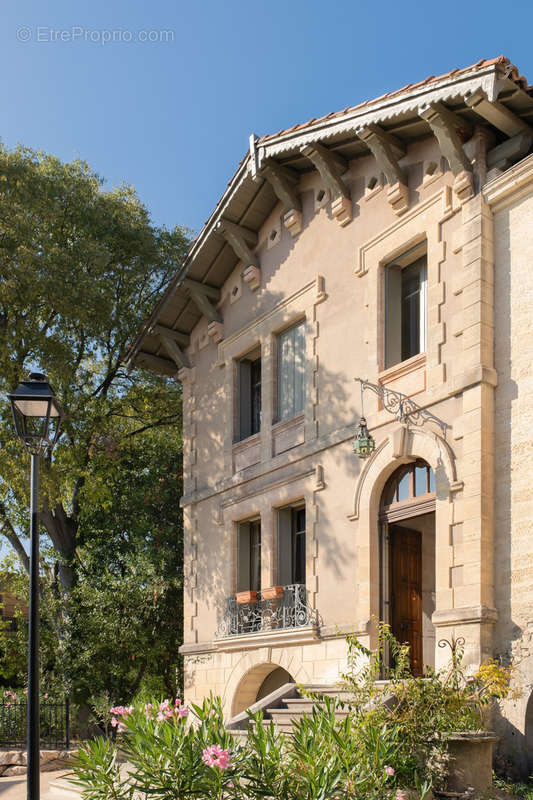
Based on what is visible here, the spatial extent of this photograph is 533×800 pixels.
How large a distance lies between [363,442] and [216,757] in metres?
6.50

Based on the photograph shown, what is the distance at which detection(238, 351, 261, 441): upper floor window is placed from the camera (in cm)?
1773

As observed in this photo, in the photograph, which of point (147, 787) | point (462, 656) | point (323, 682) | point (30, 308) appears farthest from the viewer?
point (30, 308)

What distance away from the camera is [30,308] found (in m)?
19.9

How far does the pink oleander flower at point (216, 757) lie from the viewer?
7.10 meters

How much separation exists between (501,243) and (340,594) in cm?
574

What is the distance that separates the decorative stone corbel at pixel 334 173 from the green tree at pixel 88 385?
691cm

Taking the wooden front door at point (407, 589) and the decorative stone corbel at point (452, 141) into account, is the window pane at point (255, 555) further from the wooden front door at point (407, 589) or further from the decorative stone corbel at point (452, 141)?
the decorative stone corbel at point (452, 141)

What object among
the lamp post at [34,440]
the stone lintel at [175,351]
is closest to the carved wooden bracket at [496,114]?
the lamp post at [34,440]

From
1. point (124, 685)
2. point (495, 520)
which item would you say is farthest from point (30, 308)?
point (495, 520)

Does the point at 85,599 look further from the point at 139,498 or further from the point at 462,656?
the point at 462,656

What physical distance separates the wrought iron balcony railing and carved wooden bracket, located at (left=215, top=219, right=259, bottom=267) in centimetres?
623

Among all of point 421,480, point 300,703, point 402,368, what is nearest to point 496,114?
point 402,368

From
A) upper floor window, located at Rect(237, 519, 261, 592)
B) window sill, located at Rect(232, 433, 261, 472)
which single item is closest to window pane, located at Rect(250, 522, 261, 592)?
upper floor window, located at Rect(237, 519, 261, 592)

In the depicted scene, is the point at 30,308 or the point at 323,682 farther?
the point at 30,308
